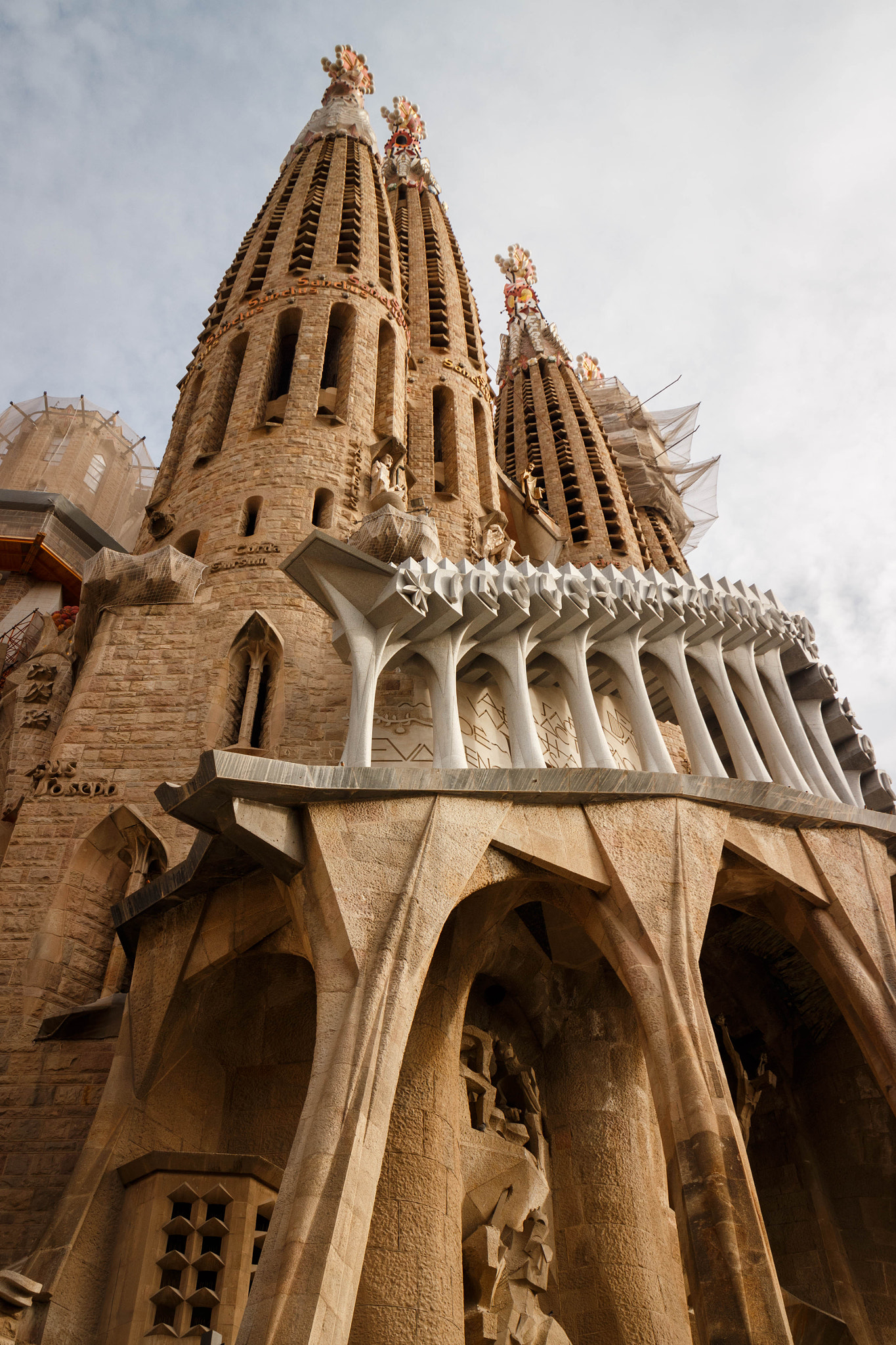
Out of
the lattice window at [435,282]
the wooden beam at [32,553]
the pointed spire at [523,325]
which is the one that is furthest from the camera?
the pointed spire at [523,325]

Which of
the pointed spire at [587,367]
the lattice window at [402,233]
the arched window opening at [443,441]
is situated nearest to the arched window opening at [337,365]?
the arched window opening at [443,441]

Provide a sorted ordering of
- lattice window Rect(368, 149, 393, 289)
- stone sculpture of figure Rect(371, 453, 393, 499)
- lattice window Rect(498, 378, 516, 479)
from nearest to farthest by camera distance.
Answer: stone sculpture of figure Rect(371, 453, 393, 499) < lattice window Rect(368, 149, 393, 289) < lattice window Rect(498, 378, 516, 479)

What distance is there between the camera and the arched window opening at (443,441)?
793 inches

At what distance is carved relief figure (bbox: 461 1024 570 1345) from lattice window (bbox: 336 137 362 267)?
49.8 ft

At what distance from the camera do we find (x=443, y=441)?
21547 mm

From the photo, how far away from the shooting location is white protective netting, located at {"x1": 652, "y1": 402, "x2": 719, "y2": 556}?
36000 millimetres

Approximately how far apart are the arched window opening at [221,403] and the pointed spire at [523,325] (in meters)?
19.4

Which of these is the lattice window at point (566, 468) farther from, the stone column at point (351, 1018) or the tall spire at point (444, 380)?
the stone column at point (351, 1018)

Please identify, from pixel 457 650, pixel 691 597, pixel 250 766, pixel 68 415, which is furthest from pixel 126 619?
pixel 68 415

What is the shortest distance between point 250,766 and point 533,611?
4084 millimetres

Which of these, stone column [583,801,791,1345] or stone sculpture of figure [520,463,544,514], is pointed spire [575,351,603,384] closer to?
stone sculpture of figure [520,463,544,514]

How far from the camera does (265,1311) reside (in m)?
5.88

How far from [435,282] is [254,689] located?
57.5ft

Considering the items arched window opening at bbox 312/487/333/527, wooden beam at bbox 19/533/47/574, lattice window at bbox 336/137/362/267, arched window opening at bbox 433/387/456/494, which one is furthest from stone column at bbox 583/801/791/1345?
wooden beam at bbox 19/533/47/574
